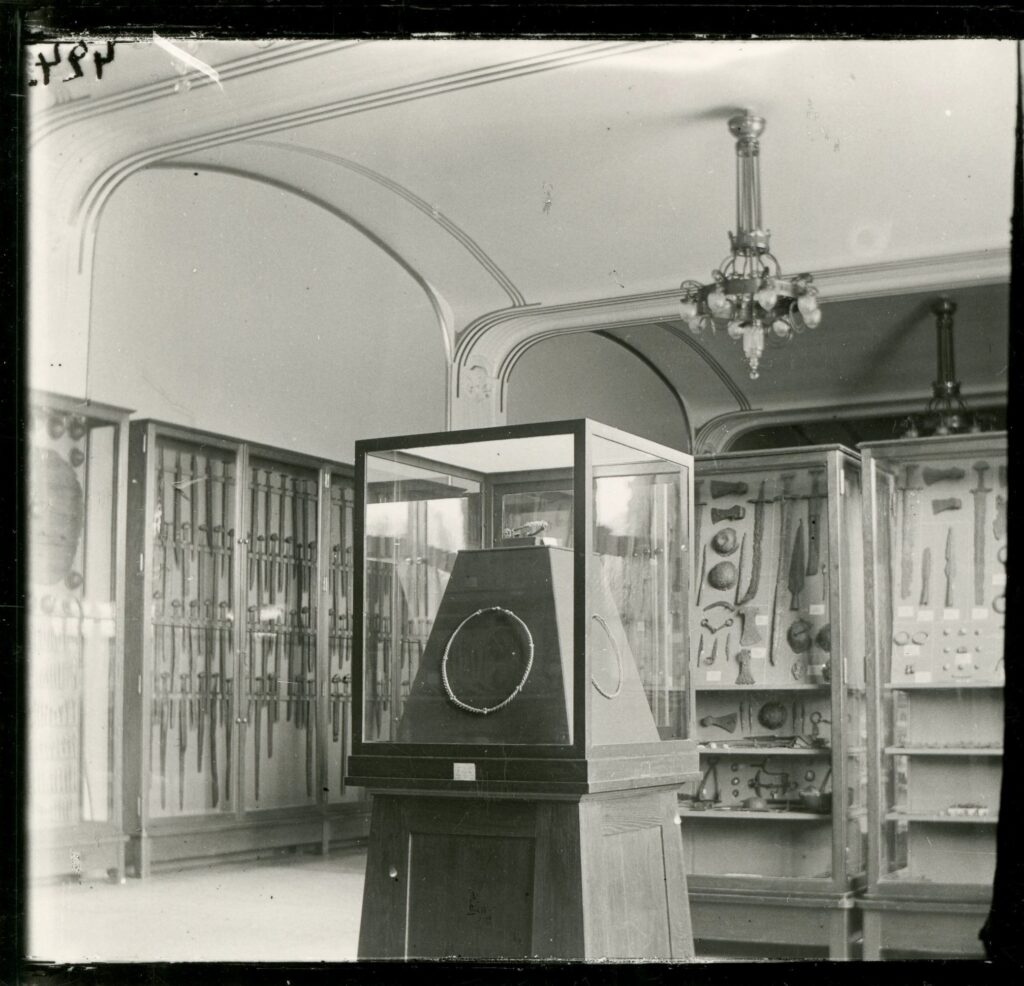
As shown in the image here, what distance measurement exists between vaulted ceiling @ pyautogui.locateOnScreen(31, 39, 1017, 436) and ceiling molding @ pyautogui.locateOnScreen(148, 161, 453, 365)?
21 millimetres

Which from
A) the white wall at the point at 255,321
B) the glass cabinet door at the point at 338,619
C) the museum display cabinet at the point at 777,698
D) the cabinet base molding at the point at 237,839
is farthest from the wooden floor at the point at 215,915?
the white wall at the point at 255,321

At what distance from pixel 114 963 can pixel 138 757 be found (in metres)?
4.79

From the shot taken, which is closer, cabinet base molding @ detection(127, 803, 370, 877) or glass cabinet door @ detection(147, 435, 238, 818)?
cabinet base molding @ detection(127, 803, 370, 877)

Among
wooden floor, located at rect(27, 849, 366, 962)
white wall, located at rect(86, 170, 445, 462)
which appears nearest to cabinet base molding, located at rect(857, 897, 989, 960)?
wooden floor, located at rect(27, 849, 366, 962)

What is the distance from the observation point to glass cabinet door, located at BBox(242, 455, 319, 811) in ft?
26.7

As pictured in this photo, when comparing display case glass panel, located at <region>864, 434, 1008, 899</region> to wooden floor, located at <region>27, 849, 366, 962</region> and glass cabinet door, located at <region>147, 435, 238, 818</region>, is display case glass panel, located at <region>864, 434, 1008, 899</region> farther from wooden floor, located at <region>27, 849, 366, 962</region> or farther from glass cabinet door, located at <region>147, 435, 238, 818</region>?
glass cabinet door, located at <region>147, 435, 238, 818</region>

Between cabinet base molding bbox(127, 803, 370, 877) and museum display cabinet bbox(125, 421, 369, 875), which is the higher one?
museum display cabinet bbox(125, 421, 369, 875)

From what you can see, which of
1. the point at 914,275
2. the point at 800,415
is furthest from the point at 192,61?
the point at 800,415

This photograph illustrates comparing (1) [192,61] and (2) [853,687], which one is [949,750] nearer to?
(2) [853,687]

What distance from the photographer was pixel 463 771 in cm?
371

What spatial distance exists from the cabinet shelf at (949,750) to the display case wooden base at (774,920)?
28.5 inches

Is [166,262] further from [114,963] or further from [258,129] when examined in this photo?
[114,963]

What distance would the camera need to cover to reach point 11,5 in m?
2.70

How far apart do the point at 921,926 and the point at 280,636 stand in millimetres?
4389
